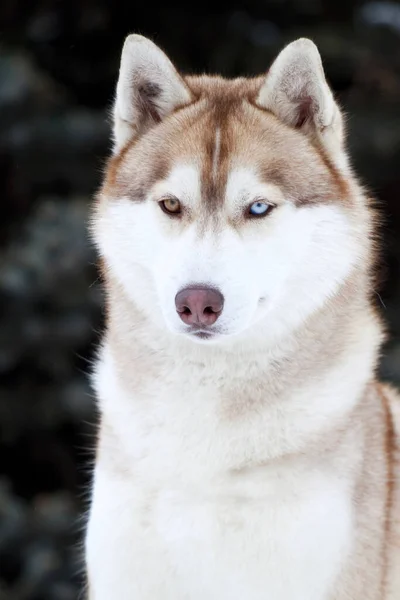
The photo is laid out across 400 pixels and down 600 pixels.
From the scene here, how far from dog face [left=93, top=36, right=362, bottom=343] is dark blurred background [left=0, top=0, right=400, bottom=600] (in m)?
3.14

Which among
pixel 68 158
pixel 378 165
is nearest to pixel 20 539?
pixel 68 158

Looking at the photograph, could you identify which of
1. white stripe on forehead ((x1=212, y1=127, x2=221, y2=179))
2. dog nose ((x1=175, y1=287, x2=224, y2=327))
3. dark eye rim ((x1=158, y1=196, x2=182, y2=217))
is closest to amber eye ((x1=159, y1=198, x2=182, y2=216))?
dark eye rim ((x1=158, y1=196, x2=182, y2=217))

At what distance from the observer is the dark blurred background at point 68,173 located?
7.29 metres

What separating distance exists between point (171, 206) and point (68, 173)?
399 cm

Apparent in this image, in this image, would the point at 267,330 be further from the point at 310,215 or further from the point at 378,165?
the point at 378,165

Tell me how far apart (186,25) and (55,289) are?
7.39 ft

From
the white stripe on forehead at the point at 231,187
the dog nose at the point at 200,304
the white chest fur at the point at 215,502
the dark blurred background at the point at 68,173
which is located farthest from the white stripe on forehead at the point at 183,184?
the dark blurred background at the point at 68,173

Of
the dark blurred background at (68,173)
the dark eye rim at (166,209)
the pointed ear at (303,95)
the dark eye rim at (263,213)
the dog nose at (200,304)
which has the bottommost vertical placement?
the dark blurred background at (68,173)

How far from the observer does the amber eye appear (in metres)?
3.71

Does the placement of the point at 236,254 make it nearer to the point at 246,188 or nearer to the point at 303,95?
the point at 246,188

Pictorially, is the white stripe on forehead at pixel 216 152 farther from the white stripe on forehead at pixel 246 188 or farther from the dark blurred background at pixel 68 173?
the dark blurred background at pixel 68 173

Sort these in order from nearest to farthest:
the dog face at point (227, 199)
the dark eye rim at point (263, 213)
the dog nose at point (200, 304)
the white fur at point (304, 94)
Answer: the dog nose at point (200, 304) < the dog face at point (227, 199) < the dark eye rim at point (263, 213) < the white fur at point (304, 94)

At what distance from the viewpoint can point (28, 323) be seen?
7.40m

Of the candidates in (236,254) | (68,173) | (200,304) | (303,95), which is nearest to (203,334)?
(200,304)
